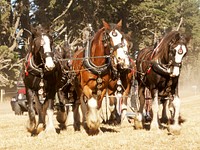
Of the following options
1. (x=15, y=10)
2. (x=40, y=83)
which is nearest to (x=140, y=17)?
(x=15, y=10)

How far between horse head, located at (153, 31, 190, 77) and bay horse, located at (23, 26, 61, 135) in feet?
8.88

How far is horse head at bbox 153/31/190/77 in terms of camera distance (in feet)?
34.2

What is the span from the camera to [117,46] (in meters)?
9.82

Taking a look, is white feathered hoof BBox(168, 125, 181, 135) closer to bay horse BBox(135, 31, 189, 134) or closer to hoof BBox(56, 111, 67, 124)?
bay horse BBox(135, 31, 189, 134)

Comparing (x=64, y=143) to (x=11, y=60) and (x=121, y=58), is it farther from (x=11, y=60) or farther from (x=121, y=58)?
(x=11, y=60)

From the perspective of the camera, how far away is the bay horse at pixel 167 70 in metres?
Result: 10.5

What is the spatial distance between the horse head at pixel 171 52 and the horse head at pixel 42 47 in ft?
9.84

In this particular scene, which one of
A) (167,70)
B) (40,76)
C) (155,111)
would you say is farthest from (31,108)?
(167,70)

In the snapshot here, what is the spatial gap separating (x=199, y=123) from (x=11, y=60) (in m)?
25.6

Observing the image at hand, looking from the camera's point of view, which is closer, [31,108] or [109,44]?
[109,44]

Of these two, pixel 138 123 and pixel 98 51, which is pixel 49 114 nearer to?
pixel 98 51

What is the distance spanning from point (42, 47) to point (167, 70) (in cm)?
330

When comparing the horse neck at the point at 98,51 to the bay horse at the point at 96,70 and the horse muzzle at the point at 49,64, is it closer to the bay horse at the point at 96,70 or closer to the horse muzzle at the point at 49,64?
the bay horse at the point at 96,70

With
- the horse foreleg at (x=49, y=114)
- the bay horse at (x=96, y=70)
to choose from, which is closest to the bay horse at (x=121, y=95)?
the bay horse at (x=96, y=70)
